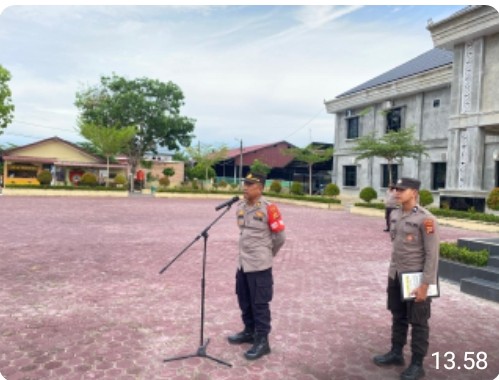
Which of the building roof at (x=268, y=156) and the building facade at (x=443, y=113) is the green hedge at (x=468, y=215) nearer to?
the building facade at (x=443, y=113)

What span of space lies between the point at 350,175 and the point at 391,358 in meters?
25.6

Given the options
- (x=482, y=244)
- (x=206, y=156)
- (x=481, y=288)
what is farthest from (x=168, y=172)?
(x=481, y=288)

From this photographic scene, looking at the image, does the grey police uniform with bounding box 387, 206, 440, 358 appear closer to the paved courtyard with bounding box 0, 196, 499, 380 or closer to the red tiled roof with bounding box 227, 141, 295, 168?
the paved courtyard with bounding box 0, 196, 499, 380

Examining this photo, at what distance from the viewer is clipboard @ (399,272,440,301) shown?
11.4 feet

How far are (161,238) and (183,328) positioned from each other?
6450mm

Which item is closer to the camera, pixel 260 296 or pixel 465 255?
pixel 260 296

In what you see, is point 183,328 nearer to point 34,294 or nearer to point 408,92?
point 34,294

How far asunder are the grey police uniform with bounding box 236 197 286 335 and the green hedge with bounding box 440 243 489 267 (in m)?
4.49

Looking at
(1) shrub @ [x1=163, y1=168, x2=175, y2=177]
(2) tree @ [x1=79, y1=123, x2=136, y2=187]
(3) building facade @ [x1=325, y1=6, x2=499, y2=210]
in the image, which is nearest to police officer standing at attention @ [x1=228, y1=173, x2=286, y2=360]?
(3) building facade @ [x1=325, y1=6, x2=499, y2=210]

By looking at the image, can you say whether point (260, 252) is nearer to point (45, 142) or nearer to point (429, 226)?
point (429, 226)

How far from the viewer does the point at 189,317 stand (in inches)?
191

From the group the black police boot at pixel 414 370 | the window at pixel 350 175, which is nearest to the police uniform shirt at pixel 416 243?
the black police boot at pixel 414 370

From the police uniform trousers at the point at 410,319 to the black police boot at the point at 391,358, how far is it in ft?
0.18

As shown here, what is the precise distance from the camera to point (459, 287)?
656 cm
